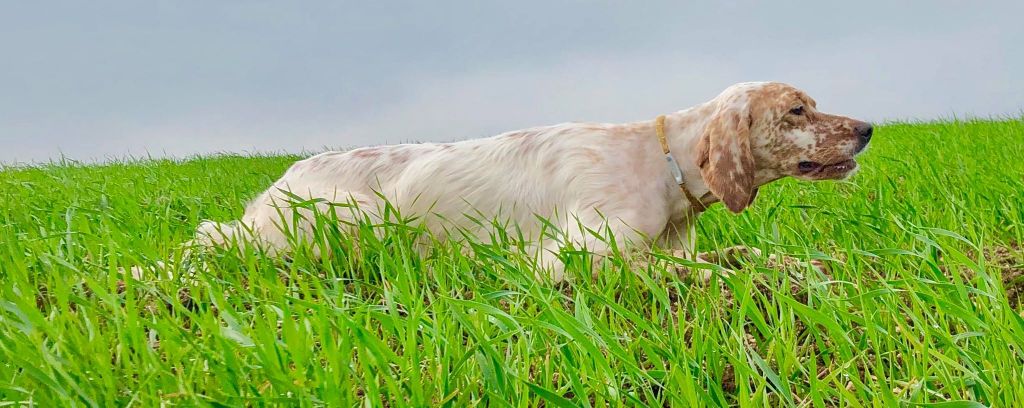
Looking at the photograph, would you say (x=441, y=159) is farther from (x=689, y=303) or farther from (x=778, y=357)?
(x=778, y=357)

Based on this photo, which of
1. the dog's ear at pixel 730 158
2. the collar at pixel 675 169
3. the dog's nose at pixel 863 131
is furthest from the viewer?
the dog's nose at pixel 863 131

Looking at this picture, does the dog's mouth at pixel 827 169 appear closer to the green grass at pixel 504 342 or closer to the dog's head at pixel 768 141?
the dog's head at pixel 768 141

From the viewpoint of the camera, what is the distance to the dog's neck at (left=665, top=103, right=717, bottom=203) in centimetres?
404

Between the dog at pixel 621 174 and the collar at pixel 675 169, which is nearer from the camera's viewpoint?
the dog at pixel 621 174

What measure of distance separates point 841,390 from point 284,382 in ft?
3.73

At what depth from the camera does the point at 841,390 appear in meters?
1.82

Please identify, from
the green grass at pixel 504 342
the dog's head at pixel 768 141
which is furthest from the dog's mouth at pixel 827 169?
the green grass at pixel 504 342

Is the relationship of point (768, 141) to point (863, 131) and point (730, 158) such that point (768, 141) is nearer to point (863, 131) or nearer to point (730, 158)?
point (730, 158)

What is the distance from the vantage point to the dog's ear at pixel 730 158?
152 inches

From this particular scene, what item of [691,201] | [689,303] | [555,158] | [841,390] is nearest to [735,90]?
[691,201]

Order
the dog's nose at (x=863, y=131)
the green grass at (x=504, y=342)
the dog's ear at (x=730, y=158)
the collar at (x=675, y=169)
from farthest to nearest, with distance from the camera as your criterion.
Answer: the dog's nose at (x=863, y=131) < the collar at (x=675, y=169) < the dog's ear at (x=730, y=158) < the green grass at (x=504, y=342)

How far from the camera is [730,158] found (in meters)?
3.88

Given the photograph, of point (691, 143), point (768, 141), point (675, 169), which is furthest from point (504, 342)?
point (768, 141)

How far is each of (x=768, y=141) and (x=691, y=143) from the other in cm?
35
